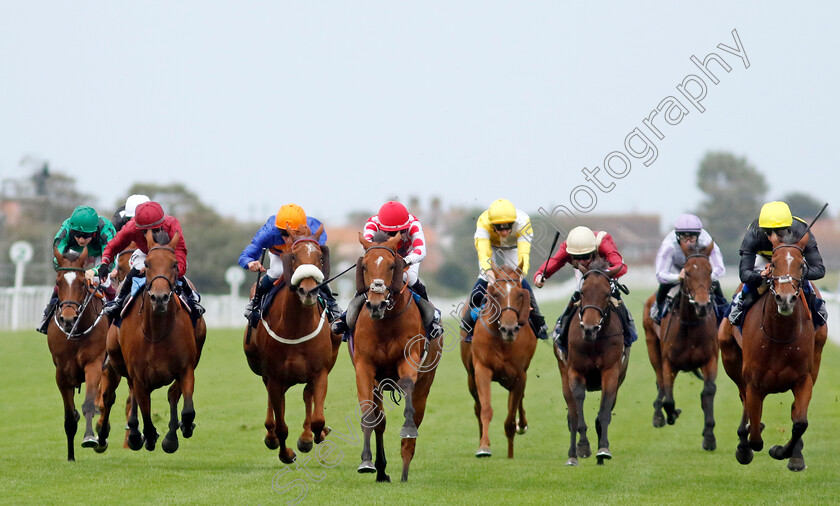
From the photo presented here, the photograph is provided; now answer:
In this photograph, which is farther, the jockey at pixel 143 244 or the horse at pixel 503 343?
the horse at pixel 503 343

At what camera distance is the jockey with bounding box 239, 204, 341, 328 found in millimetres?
10977

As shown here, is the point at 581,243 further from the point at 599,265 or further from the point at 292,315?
the point at 292,315

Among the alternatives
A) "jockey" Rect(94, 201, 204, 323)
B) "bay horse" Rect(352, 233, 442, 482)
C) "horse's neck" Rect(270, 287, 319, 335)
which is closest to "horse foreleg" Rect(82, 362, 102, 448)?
"jockey" Rect(94, 201, 204, 323)

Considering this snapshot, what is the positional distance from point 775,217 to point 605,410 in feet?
8.10

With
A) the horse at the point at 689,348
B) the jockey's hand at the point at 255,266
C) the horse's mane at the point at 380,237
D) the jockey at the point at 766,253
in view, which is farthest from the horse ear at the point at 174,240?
the horse at the point at 689,348

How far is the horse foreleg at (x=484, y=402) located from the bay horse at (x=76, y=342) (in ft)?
12.2

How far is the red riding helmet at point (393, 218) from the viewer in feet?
34.4

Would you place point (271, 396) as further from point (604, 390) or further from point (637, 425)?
point (637, 425)

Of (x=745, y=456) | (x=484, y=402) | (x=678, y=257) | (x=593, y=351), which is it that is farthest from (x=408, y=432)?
(x=678, y=257)

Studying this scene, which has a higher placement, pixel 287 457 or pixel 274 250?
pixel 274 250

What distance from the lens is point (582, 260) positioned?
12.1 m

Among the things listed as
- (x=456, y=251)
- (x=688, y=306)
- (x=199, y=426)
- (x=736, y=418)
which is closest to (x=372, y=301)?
(x=688, y=306)

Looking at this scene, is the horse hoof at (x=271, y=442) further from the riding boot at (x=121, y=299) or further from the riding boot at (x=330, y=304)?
the riding boot at (x=121, y=299)

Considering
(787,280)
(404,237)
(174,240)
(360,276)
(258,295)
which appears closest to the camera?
(787,280)
